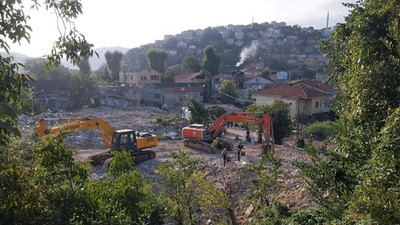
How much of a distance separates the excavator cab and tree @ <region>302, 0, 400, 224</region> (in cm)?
1008

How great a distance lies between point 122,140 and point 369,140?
11.8 m

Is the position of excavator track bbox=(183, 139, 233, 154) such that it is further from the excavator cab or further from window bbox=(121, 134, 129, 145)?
window bbox=(121, 134, 129, 145)

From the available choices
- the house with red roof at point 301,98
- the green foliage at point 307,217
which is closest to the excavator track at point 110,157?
the green foliage at point 307,217

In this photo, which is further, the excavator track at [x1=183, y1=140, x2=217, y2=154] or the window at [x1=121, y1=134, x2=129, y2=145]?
the excavator track at [x1=183, y1=140, x2=217, y2=154]

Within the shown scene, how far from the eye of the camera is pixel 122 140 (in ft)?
47.8

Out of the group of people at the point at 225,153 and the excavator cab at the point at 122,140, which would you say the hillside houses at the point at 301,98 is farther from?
the excavator cab at the point at 122,140

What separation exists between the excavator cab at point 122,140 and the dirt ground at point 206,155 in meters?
1.09

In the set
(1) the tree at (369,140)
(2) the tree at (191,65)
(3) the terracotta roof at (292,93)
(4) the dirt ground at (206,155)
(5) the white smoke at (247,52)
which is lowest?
(4) the dirt ground at (206,155)

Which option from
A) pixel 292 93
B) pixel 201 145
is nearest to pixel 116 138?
pixel 201 145

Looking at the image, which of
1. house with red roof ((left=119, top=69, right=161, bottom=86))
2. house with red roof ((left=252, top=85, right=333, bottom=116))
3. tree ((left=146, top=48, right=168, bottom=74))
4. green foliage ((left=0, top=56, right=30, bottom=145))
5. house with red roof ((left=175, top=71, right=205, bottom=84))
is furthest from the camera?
tree ((left=146, top=48, right=168, bottom=74))

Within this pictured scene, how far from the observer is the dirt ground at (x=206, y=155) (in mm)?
10578

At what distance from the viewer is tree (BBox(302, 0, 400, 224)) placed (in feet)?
10.7

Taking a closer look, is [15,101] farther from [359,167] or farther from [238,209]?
[238,209]

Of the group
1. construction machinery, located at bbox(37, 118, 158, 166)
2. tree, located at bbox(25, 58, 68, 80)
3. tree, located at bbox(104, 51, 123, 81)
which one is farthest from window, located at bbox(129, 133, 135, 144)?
tree, located at bbox(104, 51, 123, 81)
